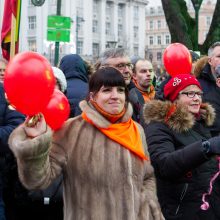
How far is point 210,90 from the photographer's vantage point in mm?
4496

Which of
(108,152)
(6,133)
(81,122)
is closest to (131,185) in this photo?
(108,152)

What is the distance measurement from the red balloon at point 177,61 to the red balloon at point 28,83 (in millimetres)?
2971

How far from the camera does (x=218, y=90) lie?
446 centimetres

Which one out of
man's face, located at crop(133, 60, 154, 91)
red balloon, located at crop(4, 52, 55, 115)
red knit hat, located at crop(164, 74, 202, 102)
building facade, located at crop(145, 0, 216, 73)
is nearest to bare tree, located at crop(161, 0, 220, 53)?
man's face, located at crop(133, 60, 154, 91)

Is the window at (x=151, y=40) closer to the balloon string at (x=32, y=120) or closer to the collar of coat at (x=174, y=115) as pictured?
the collar of coat at (x=174, y=115)

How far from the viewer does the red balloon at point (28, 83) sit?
253 centimetres

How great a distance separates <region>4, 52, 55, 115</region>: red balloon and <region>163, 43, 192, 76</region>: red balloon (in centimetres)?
297

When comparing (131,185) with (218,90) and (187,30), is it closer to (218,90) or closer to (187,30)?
(218,90)

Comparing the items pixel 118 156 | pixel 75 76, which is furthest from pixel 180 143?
pixel 75 76

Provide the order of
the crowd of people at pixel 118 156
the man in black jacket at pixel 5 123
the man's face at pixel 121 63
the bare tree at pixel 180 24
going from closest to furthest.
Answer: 1. the crowd of people at pixel 118 156
2. the man in black jacket at pixel 5 123
3. the man's face at pixel 121 63
4. the bare tree at pixel 180 24

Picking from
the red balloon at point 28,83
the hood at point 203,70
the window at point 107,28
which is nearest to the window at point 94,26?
the window at point 107,28

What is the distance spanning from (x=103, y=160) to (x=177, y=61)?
109 inches

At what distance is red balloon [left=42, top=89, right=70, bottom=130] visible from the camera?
3.05m

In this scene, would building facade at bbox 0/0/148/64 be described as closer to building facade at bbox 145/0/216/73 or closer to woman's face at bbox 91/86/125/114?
building facade at bbox 145/0/216/73
